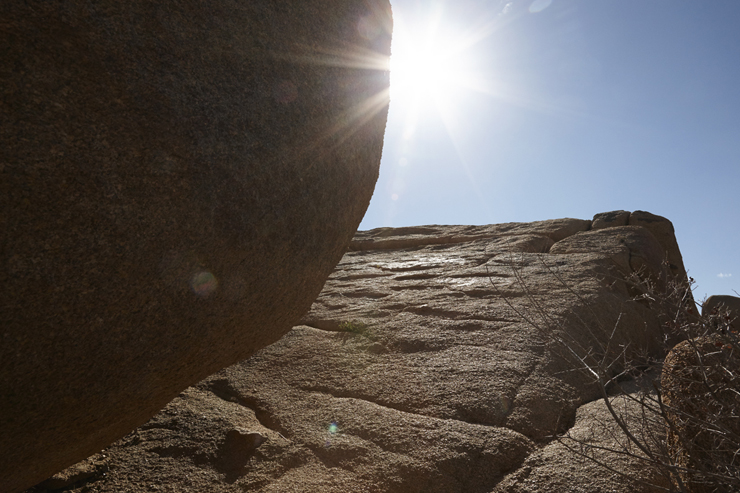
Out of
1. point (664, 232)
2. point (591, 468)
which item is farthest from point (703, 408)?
point (664, 232)

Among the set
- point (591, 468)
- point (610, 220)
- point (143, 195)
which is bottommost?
point (591, 468)

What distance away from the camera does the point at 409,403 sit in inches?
101

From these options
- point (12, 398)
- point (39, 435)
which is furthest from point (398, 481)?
point (12, 398)

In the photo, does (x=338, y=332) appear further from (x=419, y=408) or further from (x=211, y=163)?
(x=211, y=163)

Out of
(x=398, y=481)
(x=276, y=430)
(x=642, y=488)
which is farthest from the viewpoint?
(x=276, y=430)

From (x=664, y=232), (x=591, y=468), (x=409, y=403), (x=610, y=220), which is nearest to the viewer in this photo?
(x=591, y=468)

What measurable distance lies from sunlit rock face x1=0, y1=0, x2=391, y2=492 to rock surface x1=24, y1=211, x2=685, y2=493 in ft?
3.04

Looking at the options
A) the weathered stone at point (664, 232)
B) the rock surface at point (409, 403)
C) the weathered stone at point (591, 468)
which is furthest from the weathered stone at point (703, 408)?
the weathered stone at point (664, 232)

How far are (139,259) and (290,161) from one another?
546mm

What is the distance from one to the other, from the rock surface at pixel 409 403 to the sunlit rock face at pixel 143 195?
927mm

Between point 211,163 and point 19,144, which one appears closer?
point 19,144

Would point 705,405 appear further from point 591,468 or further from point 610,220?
point 610,220

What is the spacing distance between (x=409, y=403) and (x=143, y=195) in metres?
2.09

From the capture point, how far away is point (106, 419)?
3.91 ft
